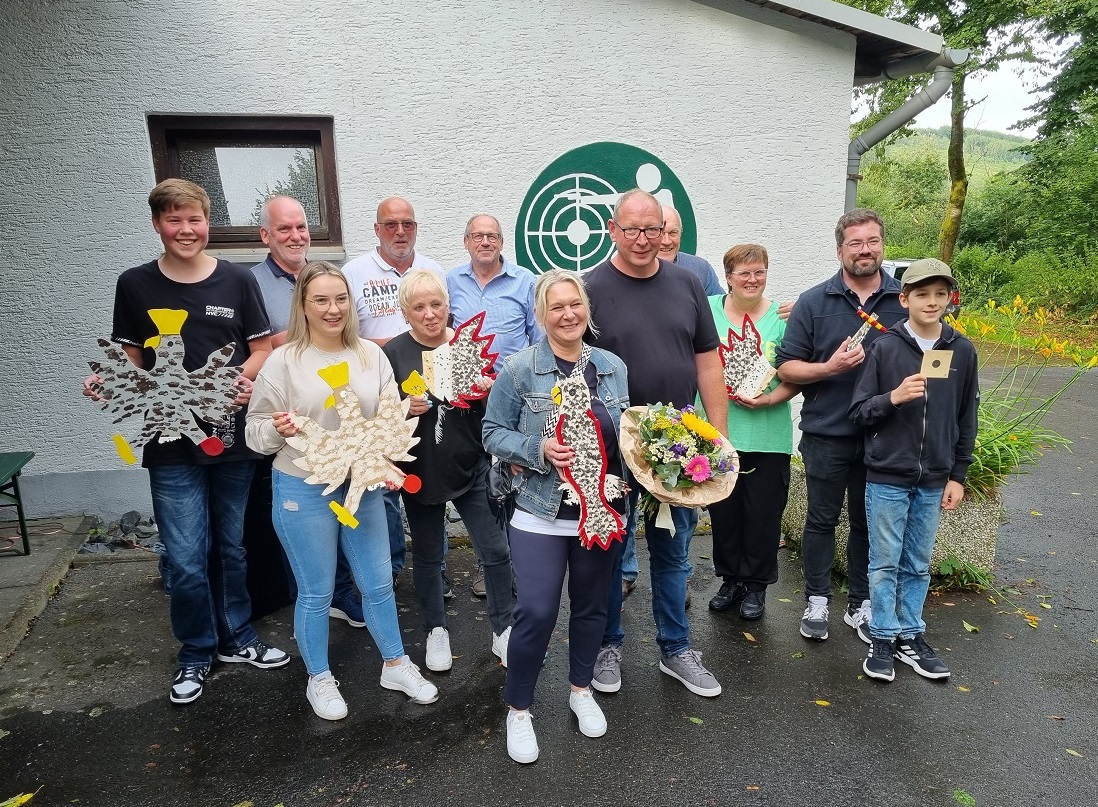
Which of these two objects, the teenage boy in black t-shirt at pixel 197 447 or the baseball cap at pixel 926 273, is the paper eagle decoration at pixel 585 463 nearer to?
the teenage boy in black t-shirt at pixel 197 447

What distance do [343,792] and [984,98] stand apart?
2364cm

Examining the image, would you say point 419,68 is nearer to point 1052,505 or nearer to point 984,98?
point 1052,505

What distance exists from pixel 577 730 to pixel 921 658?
1.76 metres

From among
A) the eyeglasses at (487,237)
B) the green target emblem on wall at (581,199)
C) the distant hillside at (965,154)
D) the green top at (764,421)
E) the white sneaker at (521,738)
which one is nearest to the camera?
the white sneaker at (521,738)

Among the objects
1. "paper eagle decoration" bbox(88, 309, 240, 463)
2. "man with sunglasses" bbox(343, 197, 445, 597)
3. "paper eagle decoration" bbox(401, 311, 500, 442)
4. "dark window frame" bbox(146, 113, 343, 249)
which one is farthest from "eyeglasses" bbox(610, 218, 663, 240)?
"dark window frame" bbox(146, 113, 343, 249)

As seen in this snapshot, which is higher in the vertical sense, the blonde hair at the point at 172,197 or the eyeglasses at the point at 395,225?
the blonde hair at the point at 172,197

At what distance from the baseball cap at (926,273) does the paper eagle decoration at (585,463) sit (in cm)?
163

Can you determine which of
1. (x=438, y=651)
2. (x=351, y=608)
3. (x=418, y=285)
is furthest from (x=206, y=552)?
(x=418, y=285)

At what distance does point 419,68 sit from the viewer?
17.0 feet

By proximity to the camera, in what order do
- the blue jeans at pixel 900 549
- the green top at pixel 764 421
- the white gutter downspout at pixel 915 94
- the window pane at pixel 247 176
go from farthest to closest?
the white gutter downspout at pixel 915 94
the window pane at pixel 247 176
the green top at pixel 764 421
the blue jeans at pixel 900 549

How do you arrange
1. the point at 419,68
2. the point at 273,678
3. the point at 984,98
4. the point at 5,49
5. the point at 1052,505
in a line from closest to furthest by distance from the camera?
the point at 273,678 → the point at 5,49 → the point at 419,68 → the point at 1052,505 → the point at 984,98

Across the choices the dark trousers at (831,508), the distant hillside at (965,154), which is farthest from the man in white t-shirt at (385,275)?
the distant hillside at (965,154)

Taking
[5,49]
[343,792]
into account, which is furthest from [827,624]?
[5,49]

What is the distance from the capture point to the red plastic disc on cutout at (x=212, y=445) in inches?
124
